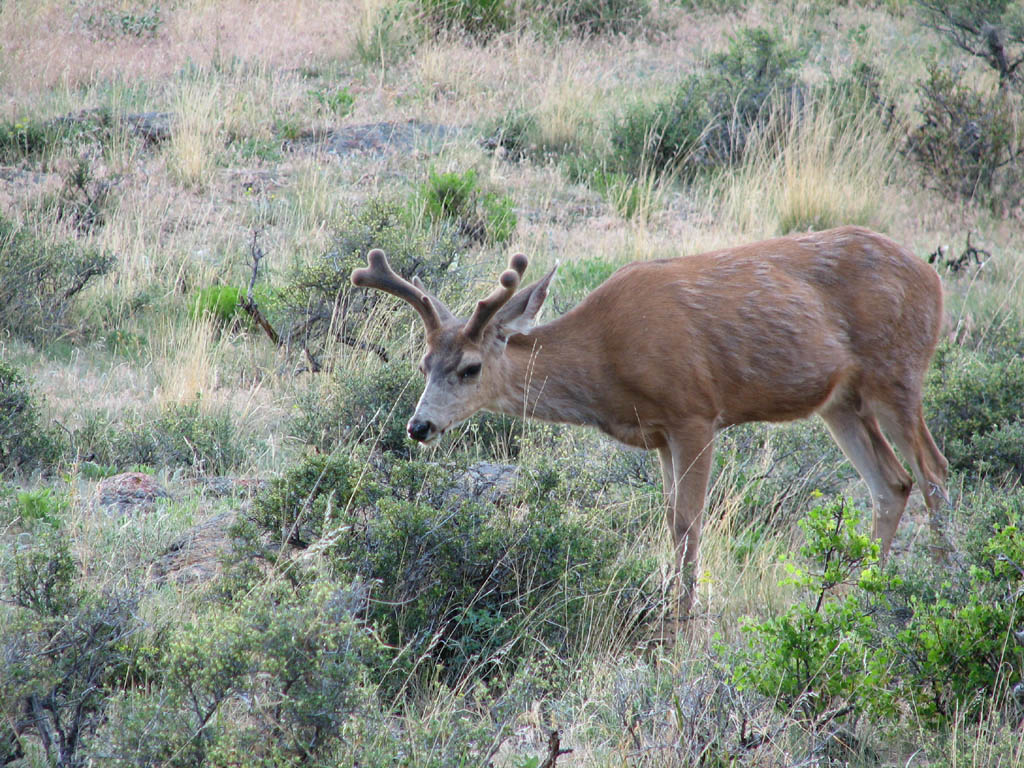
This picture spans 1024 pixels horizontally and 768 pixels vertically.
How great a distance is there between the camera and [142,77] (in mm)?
14883

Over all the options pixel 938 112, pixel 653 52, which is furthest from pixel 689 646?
pixel 653 52

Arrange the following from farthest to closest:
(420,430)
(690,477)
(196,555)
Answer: (690,477)
(420,430)
(196,555)

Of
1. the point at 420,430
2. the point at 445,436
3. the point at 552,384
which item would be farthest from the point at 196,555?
the point at 445,436

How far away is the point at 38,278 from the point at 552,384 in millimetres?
5113

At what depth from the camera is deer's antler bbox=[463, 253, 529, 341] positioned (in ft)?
19.2

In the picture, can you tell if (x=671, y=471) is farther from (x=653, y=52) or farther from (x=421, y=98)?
(x=653, y=52)

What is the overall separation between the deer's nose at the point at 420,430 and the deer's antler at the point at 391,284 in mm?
639

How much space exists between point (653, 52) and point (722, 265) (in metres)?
12.4

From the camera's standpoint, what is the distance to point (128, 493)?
20.8 ft

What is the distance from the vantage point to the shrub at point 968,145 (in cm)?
1323

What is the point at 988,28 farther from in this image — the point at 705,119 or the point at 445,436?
the point at 445,436

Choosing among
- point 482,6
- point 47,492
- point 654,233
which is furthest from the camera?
point 482,6

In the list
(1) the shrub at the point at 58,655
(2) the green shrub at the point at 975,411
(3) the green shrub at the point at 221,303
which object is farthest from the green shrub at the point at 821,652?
(3) the green shrub at the point at 221,303

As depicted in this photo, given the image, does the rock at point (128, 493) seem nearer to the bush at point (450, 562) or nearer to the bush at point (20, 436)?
the bush at point (20, 436)
